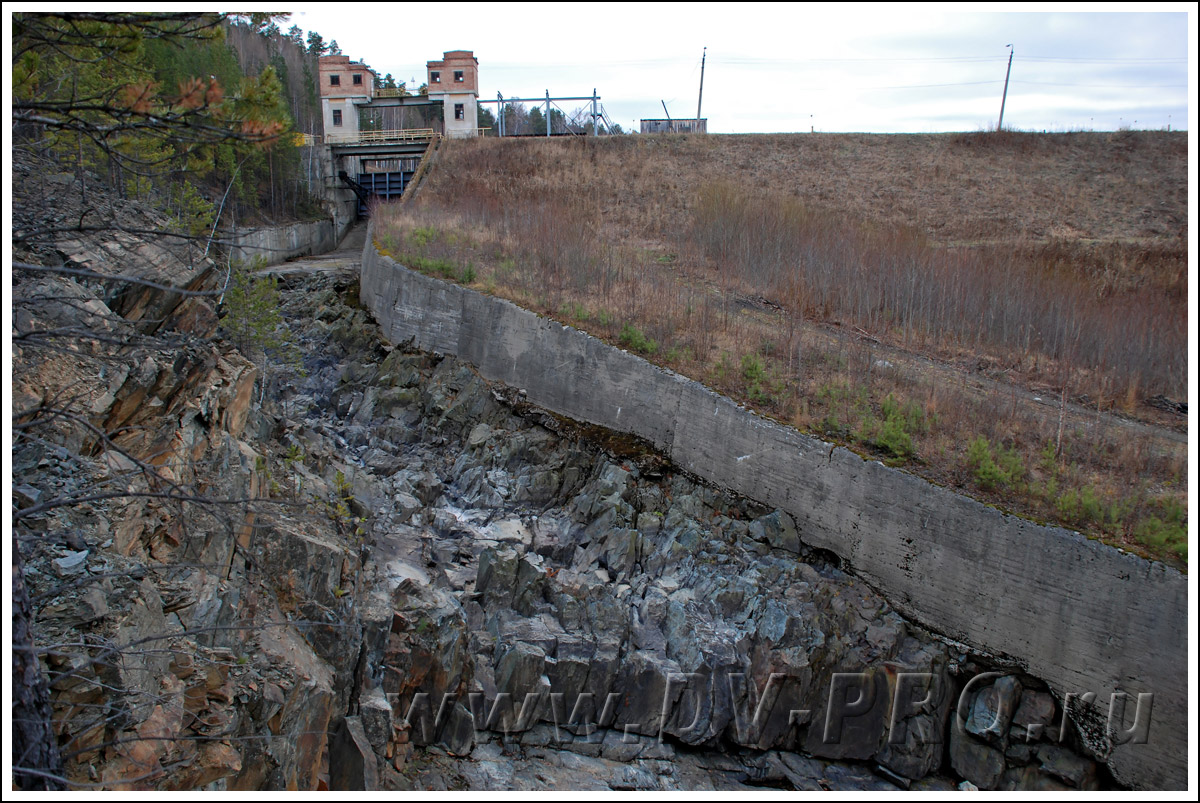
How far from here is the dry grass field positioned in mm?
7930

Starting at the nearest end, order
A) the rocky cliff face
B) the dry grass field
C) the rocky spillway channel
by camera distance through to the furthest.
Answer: the rocky cliff face → the rocky spillway channel → the dry grass field

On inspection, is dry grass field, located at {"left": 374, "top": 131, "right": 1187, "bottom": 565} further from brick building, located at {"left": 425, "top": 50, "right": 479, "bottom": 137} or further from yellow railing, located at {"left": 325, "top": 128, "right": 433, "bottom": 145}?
brick building, located at {"left": 425, "top": 50, "right": 479, "bottom": 137}

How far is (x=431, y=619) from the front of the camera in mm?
7027

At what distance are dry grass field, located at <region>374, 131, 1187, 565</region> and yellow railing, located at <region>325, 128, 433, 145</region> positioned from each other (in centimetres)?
270

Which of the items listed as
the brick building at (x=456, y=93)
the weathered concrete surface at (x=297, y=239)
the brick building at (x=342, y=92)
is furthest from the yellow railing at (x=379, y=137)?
the weathered concrete surface at (x=297, y=239)

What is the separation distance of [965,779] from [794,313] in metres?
7.51

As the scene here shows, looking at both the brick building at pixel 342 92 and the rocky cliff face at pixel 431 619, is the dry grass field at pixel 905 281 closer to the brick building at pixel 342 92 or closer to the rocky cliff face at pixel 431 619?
the rocky cliff face at pixel 431 619

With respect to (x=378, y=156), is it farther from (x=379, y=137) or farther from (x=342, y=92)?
(x=342, y=92)

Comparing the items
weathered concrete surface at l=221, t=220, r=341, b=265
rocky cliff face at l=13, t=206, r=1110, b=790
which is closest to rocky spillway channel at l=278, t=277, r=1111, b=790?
rocky cliff face at l=13, t=206, r=1110, b=790

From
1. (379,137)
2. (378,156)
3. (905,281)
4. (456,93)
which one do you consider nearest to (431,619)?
(905,281)

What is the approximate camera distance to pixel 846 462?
25.9ft

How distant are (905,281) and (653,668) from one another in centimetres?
862

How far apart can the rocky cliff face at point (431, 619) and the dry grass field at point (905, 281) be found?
1.95 m

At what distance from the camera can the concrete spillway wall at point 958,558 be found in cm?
601
